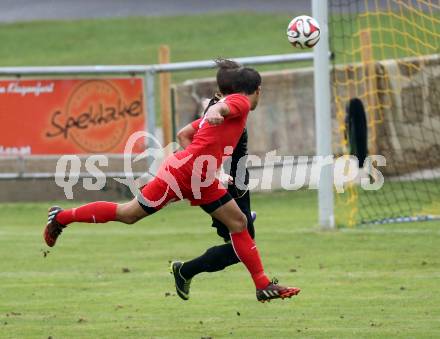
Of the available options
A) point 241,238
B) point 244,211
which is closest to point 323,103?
point 244,211

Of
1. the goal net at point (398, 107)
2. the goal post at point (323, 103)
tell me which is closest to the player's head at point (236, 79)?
the goal post at point (323, 103)

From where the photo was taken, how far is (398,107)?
1792 cm

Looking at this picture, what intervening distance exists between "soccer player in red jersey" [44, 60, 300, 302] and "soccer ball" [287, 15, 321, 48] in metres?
2.48

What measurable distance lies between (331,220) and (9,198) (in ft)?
18.9

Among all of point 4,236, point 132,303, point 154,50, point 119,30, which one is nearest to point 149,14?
point 119,30

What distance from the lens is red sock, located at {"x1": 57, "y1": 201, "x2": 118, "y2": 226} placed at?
923cm

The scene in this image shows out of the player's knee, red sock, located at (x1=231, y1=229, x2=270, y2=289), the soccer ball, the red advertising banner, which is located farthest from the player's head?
the red advertising banner

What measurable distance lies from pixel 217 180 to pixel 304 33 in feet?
9.89

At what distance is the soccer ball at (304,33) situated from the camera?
11.5 m

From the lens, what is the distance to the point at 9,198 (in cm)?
1773

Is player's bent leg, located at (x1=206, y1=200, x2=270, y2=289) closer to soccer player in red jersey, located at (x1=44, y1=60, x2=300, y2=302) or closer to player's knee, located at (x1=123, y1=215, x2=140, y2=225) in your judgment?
soccer player in red jersey, located at (x1=44, y1=60, x2=300, y2=302)

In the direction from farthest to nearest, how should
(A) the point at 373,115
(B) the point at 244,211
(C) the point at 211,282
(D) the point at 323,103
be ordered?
1. (A) the point at 373,115
2. (D) the point at 323,103
3. (C) the point at 211,282
4. (B) the point at 244,211

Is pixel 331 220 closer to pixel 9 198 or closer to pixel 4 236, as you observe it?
pixel 4 236

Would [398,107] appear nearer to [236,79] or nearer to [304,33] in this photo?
[304,33]
